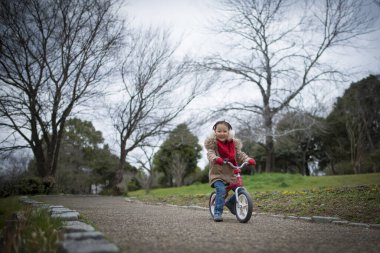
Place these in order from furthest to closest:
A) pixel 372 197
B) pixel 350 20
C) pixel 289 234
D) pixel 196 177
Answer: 1. pixel 196 177
2. pixel 350 20
3. pixel 372 197
4. pixel 289 234

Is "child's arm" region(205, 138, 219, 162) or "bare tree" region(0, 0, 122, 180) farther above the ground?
"bare tree" region(0, 0, 122, 180)

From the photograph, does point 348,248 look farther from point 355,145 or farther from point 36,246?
point 355,145

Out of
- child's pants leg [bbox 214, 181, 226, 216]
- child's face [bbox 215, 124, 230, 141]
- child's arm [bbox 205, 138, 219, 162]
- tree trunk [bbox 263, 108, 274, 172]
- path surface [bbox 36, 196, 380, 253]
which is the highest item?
tree trunk [bbox 263, 108, 274, 172]

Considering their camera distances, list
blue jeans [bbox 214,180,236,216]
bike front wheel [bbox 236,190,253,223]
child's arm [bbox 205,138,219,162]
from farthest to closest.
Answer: child's arm [bbox 205,138,219,162], blue jeans [bbox 214,180,236,216], bike front wheel [bbox 236,190,253,223]

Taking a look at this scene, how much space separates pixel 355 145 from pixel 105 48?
22344 millimetres

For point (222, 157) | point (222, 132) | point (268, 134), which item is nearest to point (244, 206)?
point (222, 157)

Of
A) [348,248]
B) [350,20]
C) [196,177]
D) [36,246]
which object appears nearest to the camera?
[36,246]

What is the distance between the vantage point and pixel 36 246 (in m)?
2.46

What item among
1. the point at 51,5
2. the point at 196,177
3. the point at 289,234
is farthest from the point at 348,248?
the point at 196,177

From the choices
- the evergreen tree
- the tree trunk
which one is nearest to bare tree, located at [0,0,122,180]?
the tree trunk

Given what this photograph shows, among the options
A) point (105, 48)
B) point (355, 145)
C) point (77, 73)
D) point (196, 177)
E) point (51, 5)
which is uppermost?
point (51, 5)

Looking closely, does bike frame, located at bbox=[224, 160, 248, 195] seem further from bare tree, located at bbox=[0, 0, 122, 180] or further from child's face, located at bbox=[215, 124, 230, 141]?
bare tree, located at bbox=[0, 0, 122, 180]

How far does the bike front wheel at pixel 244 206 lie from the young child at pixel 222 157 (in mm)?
203

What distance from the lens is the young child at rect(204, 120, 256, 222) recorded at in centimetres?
475
